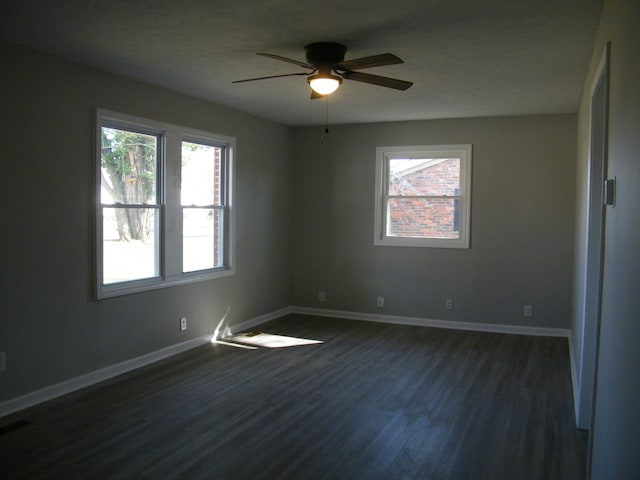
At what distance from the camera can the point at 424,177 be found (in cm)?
672

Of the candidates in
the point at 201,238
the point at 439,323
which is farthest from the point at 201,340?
the point at 439,323

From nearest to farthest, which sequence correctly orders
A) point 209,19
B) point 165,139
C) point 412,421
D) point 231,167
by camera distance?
point 209,19 → point 412,421 → point 165,139 → point 231,167

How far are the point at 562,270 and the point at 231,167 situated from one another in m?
3.86

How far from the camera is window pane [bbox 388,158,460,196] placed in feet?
21.6

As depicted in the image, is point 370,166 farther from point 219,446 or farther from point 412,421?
point 219,446

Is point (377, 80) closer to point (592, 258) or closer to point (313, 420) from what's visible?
point (592, 258)

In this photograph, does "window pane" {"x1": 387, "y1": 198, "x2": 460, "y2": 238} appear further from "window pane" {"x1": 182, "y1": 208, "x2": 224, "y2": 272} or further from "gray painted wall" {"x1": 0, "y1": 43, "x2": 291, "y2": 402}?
"gray painted wall" {"x1": 0, "y1": 43, "x2": 291, "y2": 402}

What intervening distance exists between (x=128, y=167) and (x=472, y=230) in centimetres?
392

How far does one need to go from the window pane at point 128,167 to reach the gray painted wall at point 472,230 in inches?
106

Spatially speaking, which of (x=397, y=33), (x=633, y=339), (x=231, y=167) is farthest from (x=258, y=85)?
(x=633, y=339)

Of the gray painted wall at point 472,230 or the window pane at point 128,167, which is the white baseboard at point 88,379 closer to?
the window pane at point 128,167

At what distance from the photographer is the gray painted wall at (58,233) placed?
3695 millimetres

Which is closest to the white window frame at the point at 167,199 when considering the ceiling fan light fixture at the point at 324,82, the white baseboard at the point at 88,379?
the white baseboard at the point at 88,379

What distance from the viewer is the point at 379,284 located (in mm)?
6969
